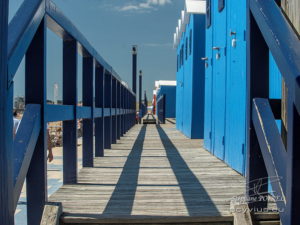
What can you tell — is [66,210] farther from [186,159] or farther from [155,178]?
[186,159]

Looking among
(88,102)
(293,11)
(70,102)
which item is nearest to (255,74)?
(293,11)

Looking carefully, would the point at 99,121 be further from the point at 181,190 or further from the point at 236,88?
the point at 181,190

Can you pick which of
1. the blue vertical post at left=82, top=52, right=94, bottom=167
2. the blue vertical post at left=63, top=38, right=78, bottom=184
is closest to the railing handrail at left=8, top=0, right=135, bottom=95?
the blue vertical post at left=63, top=38, right=78, bottom=184

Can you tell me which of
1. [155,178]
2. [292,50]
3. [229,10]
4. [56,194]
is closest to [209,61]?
[229,10]

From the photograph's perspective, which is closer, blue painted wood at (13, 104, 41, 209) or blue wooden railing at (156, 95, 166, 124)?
blue painted wood at (13, 104, 41, 209)

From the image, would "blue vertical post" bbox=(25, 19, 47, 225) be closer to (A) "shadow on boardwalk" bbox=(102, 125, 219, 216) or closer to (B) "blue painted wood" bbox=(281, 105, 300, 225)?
(A) "shadow on boardwalk" bbox=(102, 125, 219, 216)

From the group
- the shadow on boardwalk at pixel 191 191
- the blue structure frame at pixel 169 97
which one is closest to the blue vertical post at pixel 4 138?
the shadow on boardwalk at pixel 191 191

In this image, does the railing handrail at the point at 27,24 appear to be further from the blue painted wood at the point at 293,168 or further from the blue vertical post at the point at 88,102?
the blue painted wood at the point at 293,168

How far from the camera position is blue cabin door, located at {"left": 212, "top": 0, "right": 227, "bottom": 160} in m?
5.63

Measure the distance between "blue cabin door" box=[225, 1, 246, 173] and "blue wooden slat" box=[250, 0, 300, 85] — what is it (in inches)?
84.2

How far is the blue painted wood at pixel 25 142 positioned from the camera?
6.54 ft

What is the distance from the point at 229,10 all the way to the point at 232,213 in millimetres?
3630

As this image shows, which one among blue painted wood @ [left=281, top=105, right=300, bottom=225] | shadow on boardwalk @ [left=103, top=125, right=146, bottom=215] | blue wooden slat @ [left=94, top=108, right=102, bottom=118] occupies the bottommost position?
shadow on boardwalk @ [left=103, top=125, right=146, bottom=215]

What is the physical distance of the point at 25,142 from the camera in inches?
85.4
